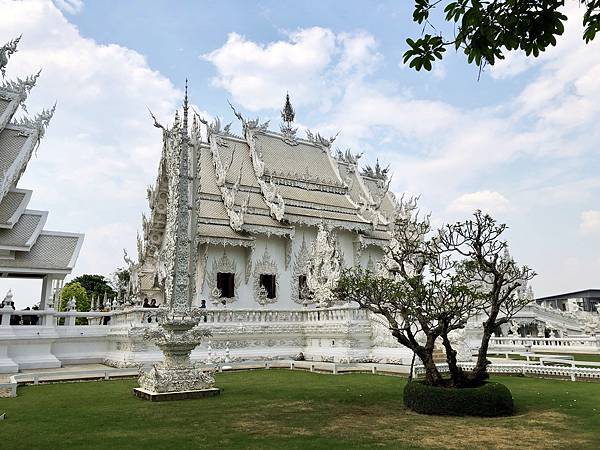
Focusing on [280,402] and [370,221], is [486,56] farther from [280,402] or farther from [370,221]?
[370,221]

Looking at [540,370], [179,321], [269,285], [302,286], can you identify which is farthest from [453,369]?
[302,286]

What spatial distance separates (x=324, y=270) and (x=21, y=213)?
968 cm

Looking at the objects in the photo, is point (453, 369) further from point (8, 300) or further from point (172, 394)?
Result: point (8, 300)

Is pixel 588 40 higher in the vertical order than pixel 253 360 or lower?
higher

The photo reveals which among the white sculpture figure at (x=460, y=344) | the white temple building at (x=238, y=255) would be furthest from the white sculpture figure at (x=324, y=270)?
the white sculpture figure at (x=460, y=344)

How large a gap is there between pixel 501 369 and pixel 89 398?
893cm

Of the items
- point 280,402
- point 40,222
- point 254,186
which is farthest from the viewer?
point 254,186

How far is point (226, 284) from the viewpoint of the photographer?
1914 cm

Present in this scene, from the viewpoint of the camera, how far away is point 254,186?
70.7 feet

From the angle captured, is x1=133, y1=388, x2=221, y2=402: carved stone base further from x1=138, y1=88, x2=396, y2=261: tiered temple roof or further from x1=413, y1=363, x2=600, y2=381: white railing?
x1=138, y1=88, x2=396, y2=261: tiered temple roof

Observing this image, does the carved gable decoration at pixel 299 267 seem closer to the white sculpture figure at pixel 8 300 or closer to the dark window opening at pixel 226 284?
the dark window opening at pixel 226 284

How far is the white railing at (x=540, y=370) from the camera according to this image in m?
10.5

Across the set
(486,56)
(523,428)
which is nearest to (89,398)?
(523,428)

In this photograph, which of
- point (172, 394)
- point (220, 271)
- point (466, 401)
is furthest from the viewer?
point (220, 271)
